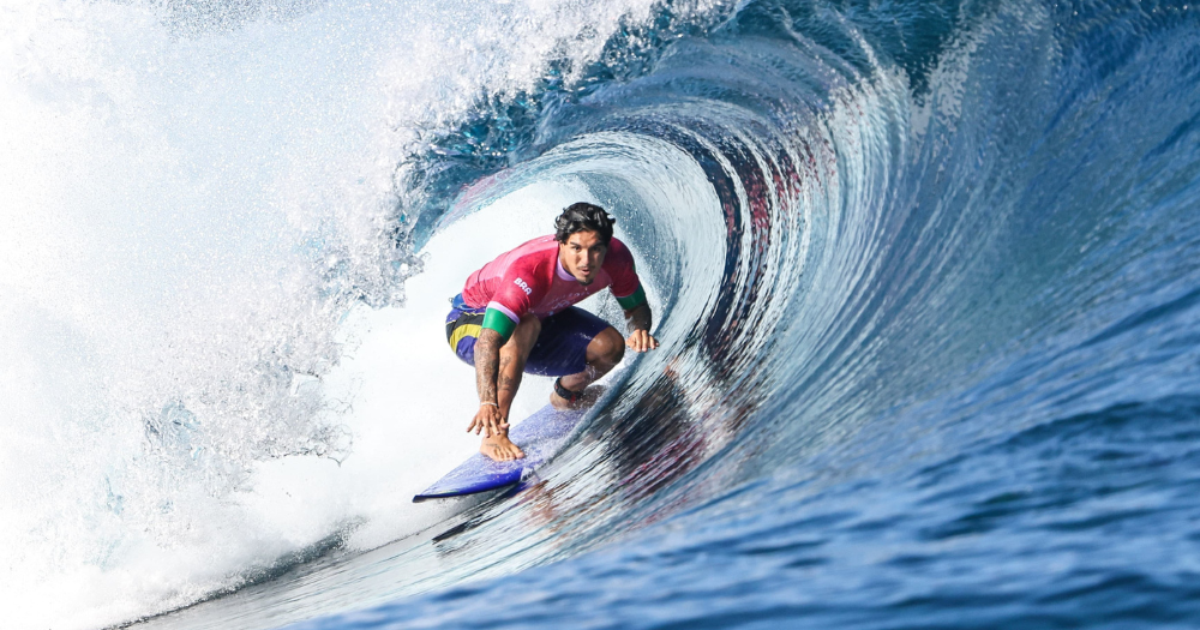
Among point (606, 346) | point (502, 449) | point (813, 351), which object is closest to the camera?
point (813, 351)

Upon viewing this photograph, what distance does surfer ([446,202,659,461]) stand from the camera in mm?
3779

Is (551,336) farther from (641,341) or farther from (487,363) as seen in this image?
(487,363)

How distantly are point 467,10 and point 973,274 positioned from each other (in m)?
3.07

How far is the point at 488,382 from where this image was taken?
374 cm

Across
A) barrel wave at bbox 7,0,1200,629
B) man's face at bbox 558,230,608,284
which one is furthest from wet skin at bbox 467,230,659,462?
barrel wave at bbox 7,0,1200,629

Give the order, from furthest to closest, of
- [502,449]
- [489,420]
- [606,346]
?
[606,346] → [502,449] → [489,420]

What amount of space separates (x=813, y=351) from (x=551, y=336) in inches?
58.4

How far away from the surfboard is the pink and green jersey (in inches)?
24.3

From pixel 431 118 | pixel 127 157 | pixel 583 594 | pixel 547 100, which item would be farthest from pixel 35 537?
pixel 583 594

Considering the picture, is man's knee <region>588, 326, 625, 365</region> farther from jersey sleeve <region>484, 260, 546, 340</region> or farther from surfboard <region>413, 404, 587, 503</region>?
jersey sleeve <region>484, 260, 546, 340</region>

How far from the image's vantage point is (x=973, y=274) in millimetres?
3102

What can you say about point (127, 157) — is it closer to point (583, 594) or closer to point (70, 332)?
point (70, 332)

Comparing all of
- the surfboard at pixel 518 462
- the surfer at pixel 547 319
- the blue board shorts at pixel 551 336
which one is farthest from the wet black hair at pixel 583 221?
the surfboard at pixel 518 462

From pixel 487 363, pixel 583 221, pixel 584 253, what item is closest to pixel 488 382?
pixel 487 363
